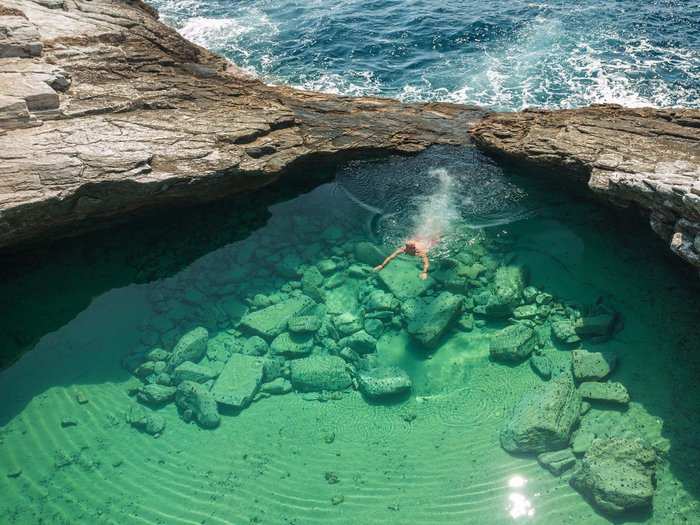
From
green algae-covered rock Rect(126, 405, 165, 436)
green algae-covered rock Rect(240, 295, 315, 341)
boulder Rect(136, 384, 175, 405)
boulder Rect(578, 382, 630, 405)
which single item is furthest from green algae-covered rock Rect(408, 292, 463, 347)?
green algae-covered rock Rect(126, 405, 165, 436)

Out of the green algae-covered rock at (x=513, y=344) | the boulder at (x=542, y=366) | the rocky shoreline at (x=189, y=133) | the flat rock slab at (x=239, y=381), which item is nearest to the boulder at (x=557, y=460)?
the boulder at (x=542, y=366)

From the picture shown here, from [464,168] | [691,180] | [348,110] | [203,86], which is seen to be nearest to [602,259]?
[691,180]

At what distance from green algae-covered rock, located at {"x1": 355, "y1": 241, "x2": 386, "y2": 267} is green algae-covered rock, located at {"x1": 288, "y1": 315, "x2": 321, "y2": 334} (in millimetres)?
1590

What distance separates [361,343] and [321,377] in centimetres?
86

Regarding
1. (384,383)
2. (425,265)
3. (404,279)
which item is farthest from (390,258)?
(384,383)

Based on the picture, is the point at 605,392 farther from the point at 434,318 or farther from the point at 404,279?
the point at 404,279

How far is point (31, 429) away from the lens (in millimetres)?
7684

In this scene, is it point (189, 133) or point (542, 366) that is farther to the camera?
point (189, 133)

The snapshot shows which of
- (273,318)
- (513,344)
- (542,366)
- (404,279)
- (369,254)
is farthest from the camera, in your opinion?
(369,254)

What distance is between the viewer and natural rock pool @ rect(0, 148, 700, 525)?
6.94 metres

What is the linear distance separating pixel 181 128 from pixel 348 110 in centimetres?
377

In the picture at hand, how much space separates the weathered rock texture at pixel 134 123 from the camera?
7832 millimetres

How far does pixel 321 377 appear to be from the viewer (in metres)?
8.16

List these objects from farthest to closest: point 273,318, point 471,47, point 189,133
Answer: point 471,47 < point 189,133 < point 273,318
